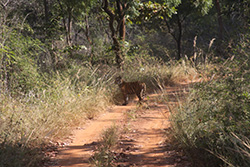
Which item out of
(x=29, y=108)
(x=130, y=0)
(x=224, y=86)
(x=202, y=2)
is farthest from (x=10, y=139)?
(x=202, y=2)

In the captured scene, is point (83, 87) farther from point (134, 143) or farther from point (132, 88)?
point (134, 143)

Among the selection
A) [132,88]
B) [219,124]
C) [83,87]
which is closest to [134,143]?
[219,124]

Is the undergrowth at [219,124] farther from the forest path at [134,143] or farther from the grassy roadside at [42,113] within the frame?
the grassy roadside at [42,113]

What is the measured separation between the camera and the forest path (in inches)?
187

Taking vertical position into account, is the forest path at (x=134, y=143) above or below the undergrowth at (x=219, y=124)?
below

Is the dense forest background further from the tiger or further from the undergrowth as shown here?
the tiger

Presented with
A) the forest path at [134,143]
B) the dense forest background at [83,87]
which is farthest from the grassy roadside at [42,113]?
the forest path at [134,143]

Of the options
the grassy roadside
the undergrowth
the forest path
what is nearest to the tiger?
the grassy roadside

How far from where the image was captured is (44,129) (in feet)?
18.2

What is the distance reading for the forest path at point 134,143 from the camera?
474cm

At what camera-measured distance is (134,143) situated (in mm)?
5613

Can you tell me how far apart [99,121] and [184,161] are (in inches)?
130

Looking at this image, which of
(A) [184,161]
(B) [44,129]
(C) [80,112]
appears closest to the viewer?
(A) [184,161]

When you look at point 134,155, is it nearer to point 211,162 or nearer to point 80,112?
point 211,162
